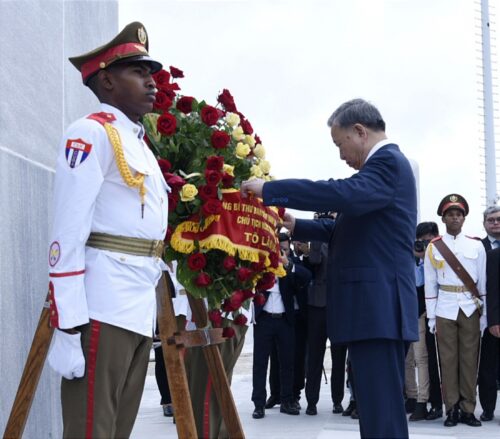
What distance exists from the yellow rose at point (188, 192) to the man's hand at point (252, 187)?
0.76 feet

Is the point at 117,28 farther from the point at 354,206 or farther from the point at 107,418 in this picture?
the point at 107,418

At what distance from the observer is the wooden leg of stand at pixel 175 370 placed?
12.0 ft

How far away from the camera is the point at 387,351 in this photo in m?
3.83

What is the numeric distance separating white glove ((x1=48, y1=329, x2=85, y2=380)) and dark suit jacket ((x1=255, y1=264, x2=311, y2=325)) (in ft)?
17.0

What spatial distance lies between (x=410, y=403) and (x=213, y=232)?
15.8 ft

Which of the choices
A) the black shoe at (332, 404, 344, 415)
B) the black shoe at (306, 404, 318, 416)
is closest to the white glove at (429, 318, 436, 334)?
the black shoe at (332, 404, 344, 415)

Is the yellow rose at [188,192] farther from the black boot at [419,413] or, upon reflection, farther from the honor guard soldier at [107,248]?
the black boot at [419,413]

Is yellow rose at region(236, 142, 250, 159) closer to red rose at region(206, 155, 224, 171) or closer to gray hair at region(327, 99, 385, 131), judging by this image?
red rose at region(206, 155, 224, 171)

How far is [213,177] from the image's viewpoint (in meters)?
3.79

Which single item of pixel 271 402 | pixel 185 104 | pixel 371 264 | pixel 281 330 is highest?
pixel 185 104

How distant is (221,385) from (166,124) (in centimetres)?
122

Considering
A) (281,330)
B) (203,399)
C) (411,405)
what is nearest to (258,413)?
(281,330)

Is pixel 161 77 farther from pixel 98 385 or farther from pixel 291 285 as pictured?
pixel 291 285

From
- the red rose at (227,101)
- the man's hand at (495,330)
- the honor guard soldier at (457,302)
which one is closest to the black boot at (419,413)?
the honor guard soldier at (457,302)
